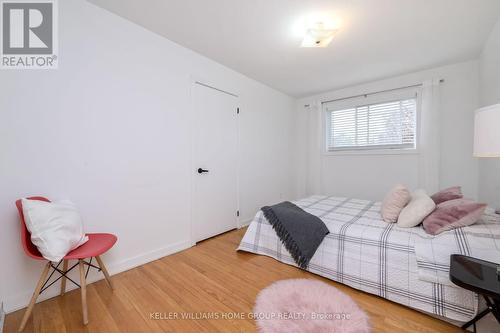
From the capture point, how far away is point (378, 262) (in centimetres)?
166

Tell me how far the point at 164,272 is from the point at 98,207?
0.87 metres

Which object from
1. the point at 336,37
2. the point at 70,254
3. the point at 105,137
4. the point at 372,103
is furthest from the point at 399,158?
the point at 70,254

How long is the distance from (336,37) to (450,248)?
7.35 ft

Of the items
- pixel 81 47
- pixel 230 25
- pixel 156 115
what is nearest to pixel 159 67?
pixel 156 115

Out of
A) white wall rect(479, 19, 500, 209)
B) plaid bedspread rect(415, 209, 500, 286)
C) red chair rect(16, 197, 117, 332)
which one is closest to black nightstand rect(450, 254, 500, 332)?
plaid bedspread rect(415, 209, 500, 286)

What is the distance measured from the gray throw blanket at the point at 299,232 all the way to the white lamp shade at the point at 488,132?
122cm

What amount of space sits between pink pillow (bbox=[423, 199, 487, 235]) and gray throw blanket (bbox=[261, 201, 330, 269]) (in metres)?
0.80

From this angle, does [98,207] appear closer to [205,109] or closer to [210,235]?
[210,235]

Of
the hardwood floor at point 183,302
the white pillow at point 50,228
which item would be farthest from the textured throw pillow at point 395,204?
the white pillow at point 50,228

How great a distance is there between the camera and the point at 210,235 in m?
2.89

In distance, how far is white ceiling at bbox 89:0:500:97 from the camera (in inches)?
72.5

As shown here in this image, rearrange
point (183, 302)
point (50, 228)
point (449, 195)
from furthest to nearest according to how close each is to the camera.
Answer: point (449, 195), point (183, 302), point (50, 228)

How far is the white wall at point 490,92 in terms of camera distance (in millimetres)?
2100

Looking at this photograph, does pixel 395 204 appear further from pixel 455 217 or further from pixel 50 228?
pixel 50 228
